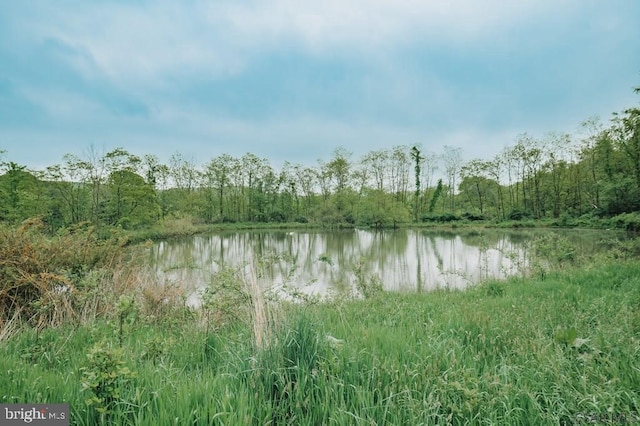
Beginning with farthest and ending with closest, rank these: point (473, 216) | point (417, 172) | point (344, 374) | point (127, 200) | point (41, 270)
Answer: point (417, 172), point (473, 216), point (127, 200), point (41, 270), point (344, 374)

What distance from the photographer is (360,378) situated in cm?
220

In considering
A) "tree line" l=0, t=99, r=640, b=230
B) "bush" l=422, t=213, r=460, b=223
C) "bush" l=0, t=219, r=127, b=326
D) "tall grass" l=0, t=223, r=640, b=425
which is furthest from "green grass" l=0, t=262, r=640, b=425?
"bush" l=422, t=213, r=460, b=223

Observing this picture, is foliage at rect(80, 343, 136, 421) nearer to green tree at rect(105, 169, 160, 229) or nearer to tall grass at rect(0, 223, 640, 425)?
tall grass at rect(0, 223, 640, 425)

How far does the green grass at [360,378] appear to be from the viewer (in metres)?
1.79

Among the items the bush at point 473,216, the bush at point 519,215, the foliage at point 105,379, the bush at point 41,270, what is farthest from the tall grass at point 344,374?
the bush at point 473,216

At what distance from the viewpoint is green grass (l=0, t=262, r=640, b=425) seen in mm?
1785

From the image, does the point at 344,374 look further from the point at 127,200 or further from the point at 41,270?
the point at 127,200

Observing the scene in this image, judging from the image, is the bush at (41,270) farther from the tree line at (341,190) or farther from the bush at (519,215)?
the bush at (519,215)

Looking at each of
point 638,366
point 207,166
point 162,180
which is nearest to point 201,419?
point 638,366

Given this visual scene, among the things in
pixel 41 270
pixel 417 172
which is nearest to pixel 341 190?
pixel 417 172

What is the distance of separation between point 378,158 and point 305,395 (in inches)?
1947

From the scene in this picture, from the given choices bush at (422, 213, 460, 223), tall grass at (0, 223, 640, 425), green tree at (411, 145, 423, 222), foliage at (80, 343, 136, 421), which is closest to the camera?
foliage at (80, 343, 136, 421)

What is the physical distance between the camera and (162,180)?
41781 millimetres

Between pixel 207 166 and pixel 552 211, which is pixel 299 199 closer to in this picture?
pixel 207 166
